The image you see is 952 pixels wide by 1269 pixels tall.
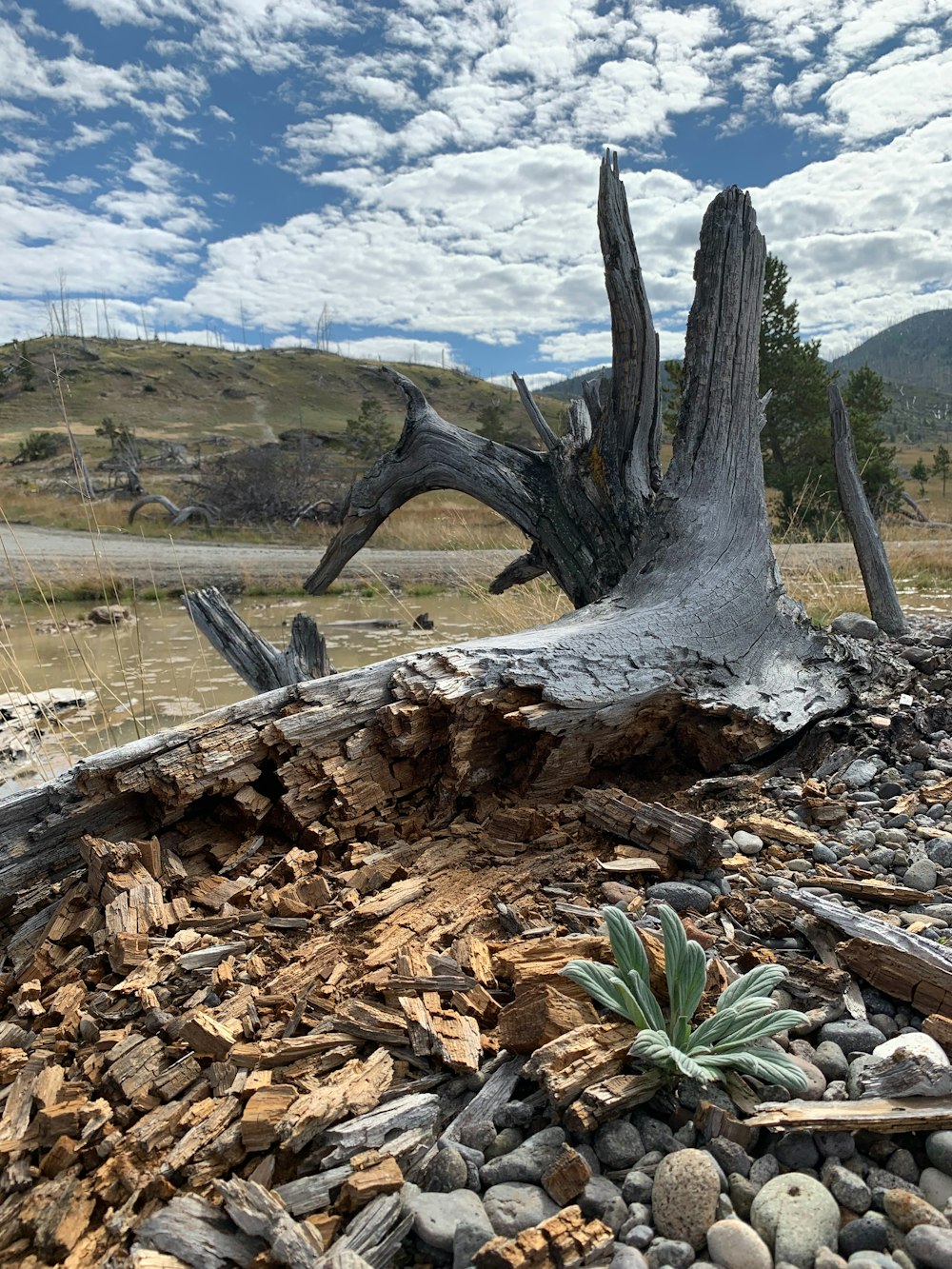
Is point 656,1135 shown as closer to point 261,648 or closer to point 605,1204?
point 605,1204

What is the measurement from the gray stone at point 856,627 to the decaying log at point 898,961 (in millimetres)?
4189

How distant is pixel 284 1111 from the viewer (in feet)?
5.09

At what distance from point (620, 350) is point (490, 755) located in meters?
3.16

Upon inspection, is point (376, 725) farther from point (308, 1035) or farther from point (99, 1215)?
point (99, 1215)

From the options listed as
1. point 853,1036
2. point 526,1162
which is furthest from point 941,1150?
point 526,1162

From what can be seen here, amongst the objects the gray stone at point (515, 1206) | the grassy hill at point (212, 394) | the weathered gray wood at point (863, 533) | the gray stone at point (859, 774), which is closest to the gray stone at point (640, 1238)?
the gray stone at point (515, 1206)

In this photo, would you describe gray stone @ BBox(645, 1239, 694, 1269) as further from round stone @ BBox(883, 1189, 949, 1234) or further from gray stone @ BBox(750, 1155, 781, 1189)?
round stone @ BBox(883, 1189, 949, 1234)

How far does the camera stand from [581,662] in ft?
10.1

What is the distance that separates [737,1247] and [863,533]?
19.7ft

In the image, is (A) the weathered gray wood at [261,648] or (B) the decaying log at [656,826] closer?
(B) the decaying log at [656,826]

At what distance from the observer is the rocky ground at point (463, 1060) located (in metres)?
1.34

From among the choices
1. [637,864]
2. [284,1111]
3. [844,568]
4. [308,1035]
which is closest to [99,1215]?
[284,1111]

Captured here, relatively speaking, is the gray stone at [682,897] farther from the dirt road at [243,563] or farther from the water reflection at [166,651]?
the dirt road at [243,563]

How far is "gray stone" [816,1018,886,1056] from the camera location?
5.54 feet
